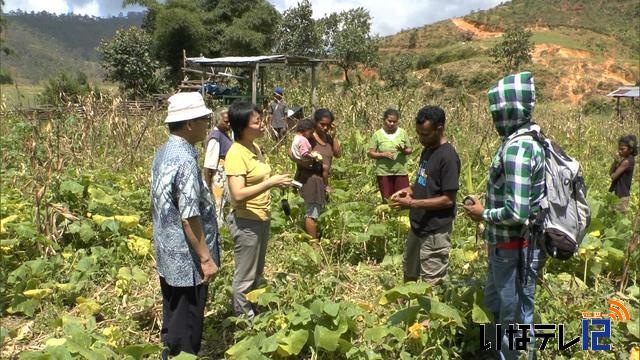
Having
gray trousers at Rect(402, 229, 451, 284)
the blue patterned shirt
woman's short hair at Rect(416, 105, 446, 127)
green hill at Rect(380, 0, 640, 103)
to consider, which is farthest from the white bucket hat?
green hill at Rect(380, 0, 640, 103)

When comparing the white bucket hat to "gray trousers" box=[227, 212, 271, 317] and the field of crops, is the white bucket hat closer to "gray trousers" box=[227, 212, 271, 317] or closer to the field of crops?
"gray trousers" box=[227, 212, 271, 317]

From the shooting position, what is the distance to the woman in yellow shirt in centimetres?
273

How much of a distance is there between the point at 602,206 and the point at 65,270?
447 centimetres

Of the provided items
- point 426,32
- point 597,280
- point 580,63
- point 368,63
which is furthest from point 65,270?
point 426,32

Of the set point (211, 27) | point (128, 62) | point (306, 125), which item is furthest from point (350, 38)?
point (306, 125)

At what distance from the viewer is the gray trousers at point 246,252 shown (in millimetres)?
2857

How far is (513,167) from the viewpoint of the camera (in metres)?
2.03

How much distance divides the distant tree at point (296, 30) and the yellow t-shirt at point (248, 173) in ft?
75.4

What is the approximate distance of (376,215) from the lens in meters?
4.57

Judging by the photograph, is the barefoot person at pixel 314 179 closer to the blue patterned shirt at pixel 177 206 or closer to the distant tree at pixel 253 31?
the blue patterned shirt at pixel 177 206

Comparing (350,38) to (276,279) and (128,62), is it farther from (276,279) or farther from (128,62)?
(276,279)

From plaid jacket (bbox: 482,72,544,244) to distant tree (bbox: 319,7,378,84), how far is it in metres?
23.3

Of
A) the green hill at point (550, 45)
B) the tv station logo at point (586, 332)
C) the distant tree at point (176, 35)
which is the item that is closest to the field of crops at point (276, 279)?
the tv station logo at point (586, 332)

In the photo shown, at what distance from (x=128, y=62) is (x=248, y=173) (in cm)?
1963
